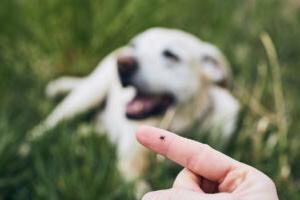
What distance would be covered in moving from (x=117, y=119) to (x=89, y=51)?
0.57 m

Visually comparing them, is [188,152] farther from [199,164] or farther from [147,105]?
[147,105]

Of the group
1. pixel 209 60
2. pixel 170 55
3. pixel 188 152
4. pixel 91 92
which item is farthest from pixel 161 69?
pixel 188 152

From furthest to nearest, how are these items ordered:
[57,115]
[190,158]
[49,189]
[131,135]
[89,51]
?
[89,51] → [57,115] → [131,135] → [49,189] → [190,158]

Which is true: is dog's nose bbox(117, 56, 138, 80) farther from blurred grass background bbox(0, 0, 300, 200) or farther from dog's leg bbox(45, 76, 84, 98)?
dog's leg bbox(45, 76, 84, 98)

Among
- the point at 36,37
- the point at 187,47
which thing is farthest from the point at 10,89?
the point at 187,47

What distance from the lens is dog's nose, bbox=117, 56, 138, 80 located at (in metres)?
2.57

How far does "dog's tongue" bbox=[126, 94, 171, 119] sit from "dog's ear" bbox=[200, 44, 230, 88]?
212mm

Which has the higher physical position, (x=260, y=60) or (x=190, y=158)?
(x=190, y=158)

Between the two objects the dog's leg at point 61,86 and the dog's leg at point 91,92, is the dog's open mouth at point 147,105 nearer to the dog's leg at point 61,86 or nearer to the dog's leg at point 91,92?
the dog's leg at point 91,92

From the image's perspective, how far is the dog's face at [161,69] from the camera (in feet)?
8.51

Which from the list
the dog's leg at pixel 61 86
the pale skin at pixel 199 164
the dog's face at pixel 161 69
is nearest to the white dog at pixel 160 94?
the dog's face at pixel 161 69

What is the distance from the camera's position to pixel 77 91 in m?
3.04

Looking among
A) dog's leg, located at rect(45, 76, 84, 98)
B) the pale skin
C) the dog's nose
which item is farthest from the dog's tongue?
the pale skin

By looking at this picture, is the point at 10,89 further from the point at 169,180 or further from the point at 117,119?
the point at 169,180
